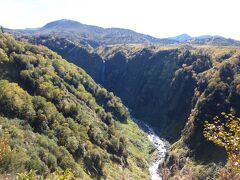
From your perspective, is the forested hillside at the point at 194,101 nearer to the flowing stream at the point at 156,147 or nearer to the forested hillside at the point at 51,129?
the flowing stream at the point at 156,147

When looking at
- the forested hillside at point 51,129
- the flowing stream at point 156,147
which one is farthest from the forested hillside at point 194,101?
the forested hillside at point 51,129

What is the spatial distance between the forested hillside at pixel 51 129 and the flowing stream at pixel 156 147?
2635mm

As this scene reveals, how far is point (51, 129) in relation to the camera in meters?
89.6

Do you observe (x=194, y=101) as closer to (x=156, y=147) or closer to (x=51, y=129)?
(x=156, y=147)

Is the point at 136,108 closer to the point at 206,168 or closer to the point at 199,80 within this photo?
the point at 199,80

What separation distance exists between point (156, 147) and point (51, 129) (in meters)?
54.3

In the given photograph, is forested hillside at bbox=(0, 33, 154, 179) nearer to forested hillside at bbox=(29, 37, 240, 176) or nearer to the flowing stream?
the flowing stream

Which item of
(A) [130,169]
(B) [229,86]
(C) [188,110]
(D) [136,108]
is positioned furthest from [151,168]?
(D) [136,108]

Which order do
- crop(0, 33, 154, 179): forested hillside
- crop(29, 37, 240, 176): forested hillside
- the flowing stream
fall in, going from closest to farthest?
crop(0, 33, 154, 179): forested hillside
the flowing stream
crop(29, 37, 240, 176): forested hillside

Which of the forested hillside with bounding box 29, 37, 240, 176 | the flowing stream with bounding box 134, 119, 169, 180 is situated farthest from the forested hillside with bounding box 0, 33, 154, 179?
the forested hillside with bounding box 29, 37, 240, 176

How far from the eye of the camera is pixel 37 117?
288ft

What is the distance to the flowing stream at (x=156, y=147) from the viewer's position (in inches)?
4218

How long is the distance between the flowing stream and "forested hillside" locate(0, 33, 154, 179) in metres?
2.64

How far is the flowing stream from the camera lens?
352 ft
